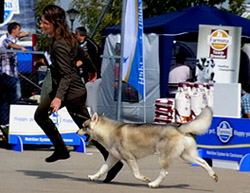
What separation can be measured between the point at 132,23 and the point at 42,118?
6.27 metres

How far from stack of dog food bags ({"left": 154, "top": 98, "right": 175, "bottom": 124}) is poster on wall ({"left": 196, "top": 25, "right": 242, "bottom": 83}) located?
43.6 inches

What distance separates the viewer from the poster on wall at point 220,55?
1738 centimetres

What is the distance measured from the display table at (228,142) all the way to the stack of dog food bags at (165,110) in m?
5.32

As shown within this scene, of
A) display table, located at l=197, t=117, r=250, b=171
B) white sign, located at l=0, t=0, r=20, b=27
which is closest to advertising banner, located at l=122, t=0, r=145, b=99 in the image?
display table, located at l=197, t=117, r=250, b=171

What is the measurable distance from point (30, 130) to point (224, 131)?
350 centimetres

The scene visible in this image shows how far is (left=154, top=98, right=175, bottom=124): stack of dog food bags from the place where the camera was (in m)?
16.6

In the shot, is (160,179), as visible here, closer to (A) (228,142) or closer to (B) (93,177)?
(B) (93,177)

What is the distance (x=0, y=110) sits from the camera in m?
14.8

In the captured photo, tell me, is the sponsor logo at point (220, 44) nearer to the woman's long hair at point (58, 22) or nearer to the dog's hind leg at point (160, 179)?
the woman's long hair at point (58, 22)

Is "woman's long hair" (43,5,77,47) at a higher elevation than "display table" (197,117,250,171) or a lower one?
higher

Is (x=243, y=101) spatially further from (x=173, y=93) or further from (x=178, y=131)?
(x=178, y=131)

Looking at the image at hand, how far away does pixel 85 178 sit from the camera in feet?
31.3

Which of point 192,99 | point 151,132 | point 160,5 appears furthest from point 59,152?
point 160,5

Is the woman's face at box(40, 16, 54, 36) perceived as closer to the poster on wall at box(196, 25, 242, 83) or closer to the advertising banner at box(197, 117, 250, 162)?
the advertising banner at box(197, 117, 250, 162)
